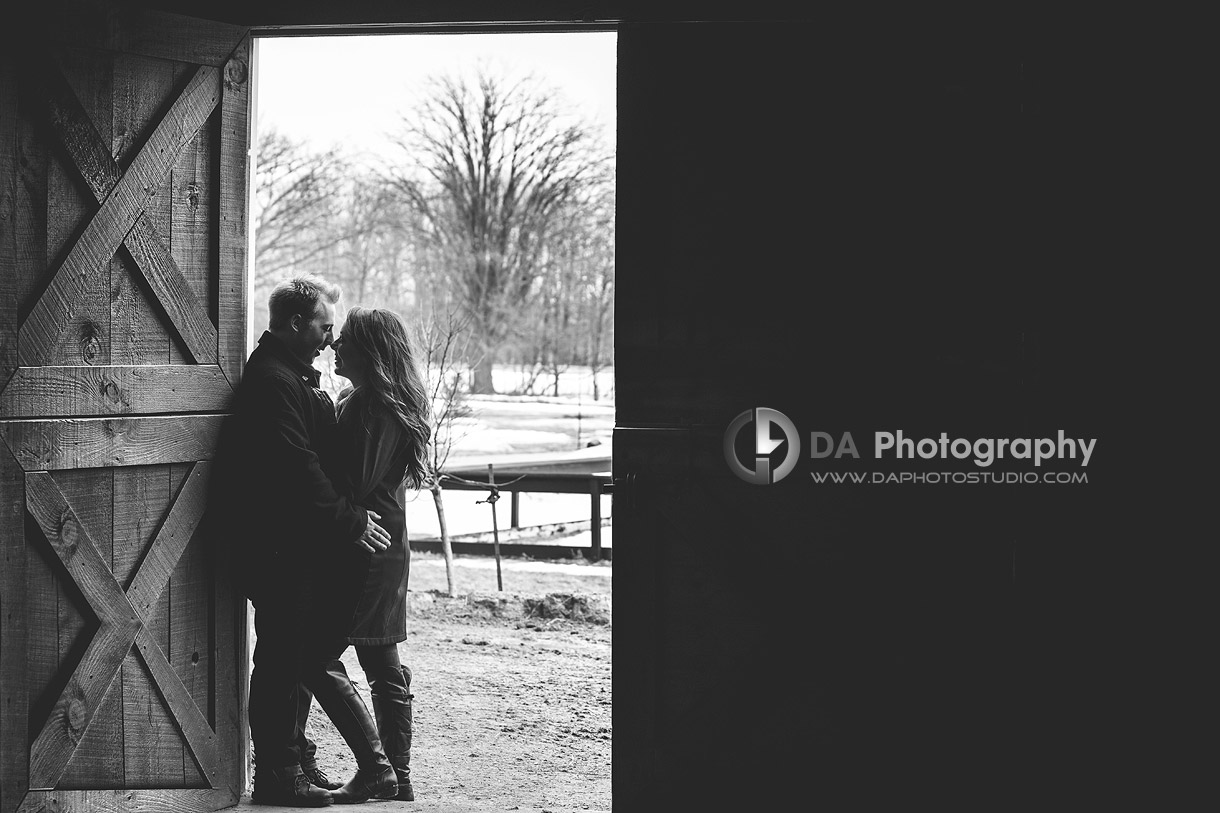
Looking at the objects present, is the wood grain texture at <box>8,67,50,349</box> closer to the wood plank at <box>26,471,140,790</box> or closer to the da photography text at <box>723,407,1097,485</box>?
the wood plank at <box>26,471,140,790</box>

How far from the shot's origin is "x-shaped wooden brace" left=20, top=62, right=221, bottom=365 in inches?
148

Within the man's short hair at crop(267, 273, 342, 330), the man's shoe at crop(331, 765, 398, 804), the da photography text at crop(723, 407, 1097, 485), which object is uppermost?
the man's short hair at crop(267, 273, 342, 330)

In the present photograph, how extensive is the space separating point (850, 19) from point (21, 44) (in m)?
2.71

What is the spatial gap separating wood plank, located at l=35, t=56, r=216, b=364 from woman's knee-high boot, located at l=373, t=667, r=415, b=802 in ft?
4.70

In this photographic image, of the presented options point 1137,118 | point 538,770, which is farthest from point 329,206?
point 1137,118

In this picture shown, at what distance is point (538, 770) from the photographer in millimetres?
5320

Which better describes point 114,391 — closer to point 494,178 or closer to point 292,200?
point 292,200

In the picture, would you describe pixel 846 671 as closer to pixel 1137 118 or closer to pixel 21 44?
pixel 1137 118

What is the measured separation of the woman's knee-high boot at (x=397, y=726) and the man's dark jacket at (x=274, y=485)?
661mm

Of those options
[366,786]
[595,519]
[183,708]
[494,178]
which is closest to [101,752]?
[183,708]

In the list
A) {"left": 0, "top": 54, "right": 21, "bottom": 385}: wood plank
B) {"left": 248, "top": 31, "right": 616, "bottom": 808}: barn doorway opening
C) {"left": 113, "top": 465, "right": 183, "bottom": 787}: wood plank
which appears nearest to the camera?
{"left": 0, "top": 54, "right": 21, "bottom": 385}: wood plank

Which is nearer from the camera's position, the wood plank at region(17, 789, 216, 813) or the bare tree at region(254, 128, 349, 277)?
the wood plank at region(17, 789, 216, 813)

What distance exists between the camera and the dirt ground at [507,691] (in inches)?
199

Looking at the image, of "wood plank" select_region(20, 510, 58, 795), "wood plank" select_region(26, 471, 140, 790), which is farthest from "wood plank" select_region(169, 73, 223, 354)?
"wood plank" select_region(20, 510, 58, 795)
